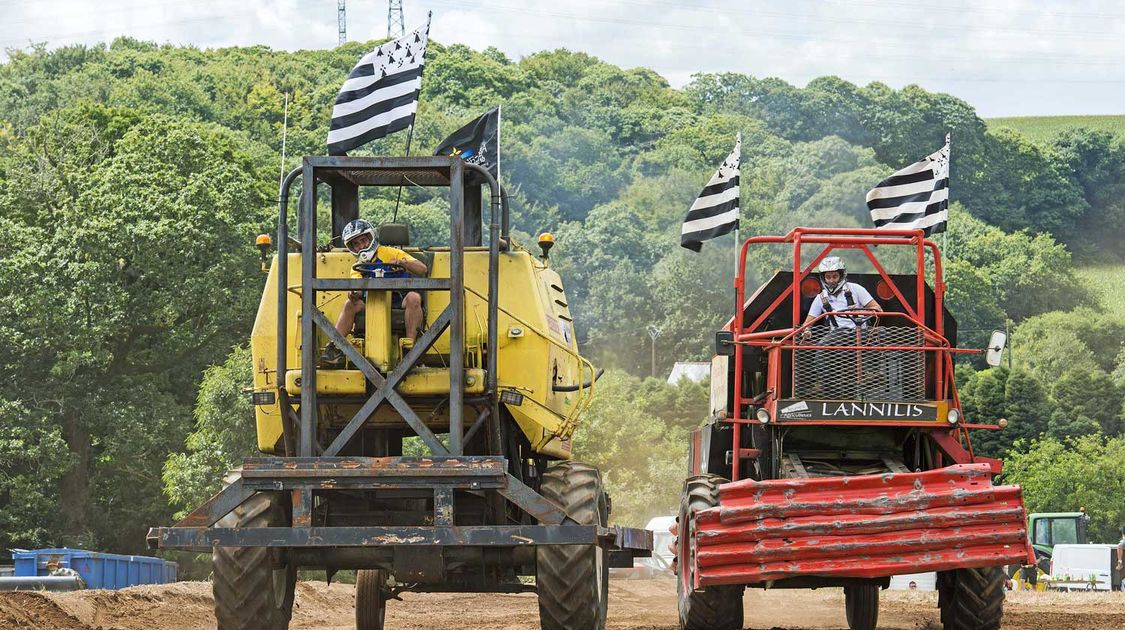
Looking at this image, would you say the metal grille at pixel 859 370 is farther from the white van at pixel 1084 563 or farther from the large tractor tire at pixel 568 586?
the white van at pixel 1084 563

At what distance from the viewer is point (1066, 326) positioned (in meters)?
115

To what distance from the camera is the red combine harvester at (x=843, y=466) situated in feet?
41.5

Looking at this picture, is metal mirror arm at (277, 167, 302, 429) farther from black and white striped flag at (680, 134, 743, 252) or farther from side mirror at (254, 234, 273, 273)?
black and white striped flag at (680, 134, 743, 252)

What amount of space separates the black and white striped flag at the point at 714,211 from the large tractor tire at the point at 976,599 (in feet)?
25.4

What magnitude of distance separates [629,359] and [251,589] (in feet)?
299

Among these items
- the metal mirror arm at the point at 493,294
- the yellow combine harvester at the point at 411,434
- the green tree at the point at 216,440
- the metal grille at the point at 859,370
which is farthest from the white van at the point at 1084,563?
the metal mirror arm at the point at 493,294

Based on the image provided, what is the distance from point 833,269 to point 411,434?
4304mm

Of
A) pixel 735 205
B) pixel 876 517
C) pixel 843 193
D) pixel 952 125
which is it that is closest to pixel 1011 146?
pixel 952 125

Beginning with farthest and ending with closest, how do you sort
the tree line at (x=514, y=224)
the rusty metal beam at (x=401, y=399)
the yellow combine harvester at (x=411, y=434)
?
the tree line at (x=514, y=224), the rusty metal beam at (x=401, y=399), the yellow combine harvester at (x=411, y=434)

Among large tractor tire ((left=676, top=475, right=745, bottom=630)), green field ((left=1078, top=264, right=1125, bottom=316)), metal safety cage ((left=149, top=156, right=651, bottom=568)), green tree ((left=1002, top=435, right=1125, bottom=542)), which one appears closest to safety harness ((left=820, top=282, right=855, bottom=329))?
large tractor tire ((left=676, top=475, right=745, bottom=630))

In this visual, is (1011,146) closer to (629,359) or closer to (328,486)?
(629,359)

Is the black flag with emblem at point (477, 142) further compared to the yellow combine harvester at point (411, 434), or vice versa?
the black flag with emblem at point (477, 142)

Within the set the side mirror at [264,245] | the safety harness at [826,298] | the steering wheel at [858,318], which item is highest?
the side mirror at [264,245]

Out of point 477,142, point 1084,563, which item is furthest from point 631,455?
point 477,142
